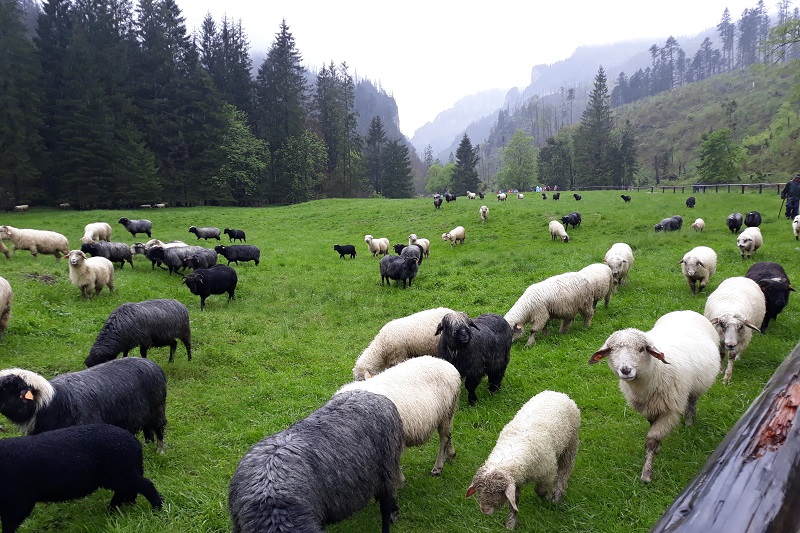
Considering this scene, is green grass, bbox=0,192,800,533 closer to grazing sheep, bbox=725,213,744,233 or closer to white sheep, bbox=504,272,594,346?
white sheep, bbox=504,272,594,346

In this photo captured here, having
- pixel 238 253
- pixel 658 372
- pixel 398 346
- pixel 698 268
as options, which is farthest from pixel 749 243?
pixel 238 253

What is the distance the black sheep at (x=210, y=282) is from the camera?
13281 millimetres

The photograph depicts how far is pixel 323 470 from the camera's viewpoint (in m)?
3.99

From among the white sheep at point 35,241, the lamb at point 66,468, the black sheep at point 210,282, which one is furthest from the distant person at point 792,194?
the white sheep at point 35,241

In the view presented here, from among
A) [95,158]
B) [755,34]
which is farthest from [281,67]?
[755,34]

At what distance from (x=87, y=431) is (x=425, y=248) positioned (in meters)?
18.0

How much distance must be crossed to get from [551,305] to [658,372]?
188 inches

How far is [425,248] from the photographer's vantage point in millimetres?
21922

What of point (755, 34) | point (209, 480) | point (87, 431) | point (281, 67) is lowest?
point (209, 480)

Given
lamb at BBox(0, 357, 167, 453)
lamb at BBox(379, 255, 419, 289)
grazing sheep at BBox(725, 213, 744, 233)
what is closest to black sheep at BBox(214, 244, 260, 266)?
lamb at BBox(379, 255, 419, 289)

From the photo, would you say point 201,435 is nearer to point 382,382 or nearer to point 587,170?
point 382,382

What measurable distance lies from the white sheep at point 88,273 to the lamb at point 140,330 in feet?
Answer: 17.8

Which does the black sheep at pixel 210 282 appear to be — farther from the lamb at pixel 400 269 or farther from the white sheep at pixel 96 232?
the white sheep at pixel 96 232

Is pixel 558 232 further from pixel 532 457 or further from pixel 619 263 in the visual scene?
pixel 532 457
